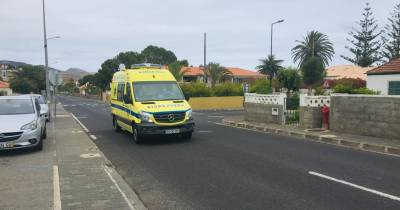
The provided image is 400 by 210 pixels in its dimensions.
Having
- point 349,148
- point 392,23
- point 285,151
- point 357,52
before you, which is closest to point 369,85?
point 349,148

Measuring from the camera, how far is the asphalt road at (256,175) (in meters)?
→ 6.47

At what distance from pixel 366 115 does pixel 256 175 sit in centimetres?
724

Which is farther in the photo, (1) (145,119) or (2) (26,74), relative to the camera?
(2) (26,74)

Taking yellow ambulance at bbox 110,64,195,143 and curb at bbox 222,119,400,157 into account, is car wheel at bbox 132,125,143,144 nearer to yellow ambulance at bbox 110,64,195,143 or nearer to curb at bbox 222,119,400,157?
yellow ambulance at bbox 110,64,195,143

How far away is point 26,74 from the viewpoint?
88.9 meters

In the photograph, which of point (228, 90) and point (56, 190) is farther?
point (228, 90)

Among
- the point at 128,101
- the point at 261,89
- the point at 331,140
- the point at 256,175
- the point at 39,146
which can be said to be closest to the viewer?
the point at 256,175

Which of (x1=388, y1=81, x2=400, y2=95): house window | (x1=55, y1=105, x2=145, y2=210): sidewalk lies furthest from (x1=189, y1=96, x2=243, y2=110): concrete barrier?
(x1=55, y1=105, x2=145, y2=210): sidewalk

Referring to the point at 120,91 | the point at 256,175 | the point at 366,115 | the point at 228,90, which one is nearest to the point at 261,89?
the point at 228,90

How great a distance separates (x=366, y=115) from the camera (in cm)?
1382

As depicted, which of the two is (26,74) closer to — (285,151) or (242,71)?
(242,71)

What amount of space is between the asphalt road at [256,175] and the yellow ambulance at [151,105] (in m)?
0.57

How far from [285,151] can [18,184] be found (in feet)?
22.5

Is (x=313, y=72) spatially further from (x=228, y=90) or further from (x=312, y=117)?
(x=312, y=117)
